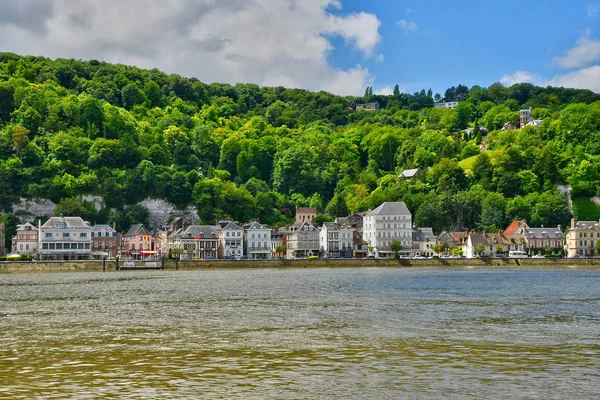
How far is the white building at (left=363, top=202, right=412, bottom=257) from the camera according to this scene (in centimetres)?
10788

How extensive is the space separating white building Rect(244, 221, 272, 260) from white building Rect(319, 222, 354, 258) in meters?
7.78

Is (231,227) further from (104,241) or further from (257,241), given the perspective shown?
(104,241)

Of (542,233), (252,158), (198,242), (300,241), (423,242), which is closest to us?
(198,242)

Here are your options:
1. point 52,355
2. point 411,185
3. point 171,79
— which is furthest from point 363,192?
point 52,355

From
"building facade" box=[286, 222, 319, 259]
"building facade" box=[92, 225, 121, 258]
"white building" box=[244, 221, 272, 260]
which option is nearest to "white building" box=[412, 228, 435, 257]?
"building facade" box=[286, 222, 319, 259]

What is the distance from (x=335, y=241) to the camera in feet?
355

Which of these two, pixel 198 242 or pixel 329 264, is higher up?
pixel 198 242

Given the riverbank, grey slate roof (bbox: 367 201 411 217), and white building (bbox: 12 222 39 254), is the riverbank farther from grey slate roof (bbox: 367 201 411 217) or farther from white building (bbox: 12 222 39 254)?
grey slate roof (bbox: 367 201 411 217)

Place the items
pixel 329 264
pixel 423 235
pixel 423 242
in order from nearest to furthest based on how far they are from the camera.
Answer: pixel 329 264 < pixel 423 242 < pixel 423 235

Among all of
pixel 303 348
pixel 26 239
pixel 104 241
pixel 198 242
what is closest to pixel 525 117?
pixel 198 242

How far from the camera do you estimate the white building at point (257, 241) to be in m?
107

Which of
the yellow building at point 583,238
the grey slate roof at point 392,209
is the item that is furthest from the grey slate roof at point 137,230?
the yellow building at point 583,238

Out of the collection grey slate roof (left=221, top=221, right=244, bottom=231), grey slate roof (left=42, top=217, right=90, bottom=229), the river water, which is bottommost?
the river water

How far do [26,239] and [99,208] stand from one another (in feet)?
51.3
